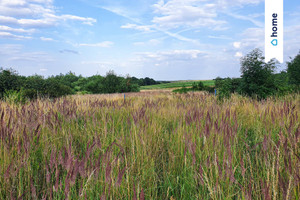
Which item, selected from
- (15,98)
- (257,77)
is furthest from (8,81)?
(257,77)

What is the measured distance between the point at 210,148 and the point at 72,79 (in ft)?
192

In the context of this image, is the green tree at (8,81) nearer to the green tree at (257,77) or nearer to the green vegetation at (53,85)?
the green vegetation at (53,85)

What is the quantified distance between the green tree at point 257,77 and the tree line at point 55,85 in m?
7.60

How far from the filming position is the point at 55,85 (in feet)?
67.6

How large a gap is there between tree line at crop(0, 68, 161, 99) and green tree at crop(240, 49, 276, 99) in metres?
7.60

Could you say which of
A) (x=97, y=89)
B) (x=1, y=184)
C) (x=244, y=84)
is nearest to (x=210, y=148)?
(x=1, y=184)

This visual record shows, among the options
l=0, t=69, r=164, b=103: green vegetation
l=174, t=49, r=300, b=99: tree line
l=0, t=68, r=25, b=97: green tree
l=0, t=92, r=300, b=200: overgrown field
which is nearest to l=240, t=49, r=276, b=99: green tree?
l=174, t=49, r=300, b=99: tree line

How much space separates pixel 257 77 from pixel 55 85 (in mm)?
18223

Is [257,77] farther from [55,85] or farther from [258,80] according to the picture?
[55,85]

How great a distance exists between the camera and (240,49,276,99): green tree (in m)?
8.17

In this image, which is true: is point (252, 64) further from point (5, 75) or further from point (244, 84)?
point (5, 75)

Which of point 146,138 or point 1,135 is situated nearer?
point 1,135

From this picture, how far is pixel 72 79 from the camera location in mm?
56250

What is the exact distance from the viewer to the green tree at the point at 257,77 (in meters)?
8.17
